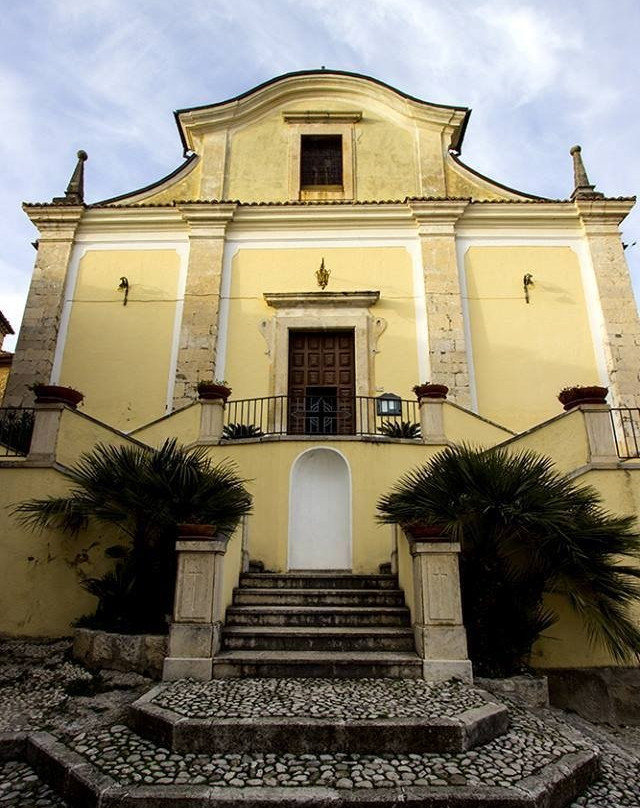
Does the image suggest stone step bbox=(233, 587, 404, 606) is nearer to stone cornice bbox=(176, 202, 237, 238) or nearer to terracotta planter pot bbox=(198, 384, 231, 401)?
terracotta planter pot bbox=(198, 384, 231, 401)

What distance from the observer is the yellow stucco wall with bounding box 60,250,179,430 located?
35.7ft

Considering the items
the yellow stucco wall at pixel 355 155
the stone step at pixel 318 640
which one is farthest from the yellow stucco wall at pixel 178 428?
the yellow stucco wall at pixel 355 155

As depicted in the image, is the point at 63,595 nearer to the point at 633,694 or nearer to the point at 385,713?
the point at 385,713

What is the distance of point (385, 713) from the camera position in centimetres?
387

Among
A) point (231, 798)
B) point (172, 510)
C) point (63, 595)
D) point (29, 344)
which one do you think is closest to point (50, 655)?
point (63, 595)

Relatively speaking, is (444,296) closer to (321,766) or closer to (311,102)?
(311,102)

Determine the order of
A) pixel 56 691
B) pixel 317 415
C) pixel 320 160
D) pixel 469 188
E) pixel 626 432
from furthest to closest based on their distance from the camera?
pixel 320 160 < pixel 469 188 < pixel 317 415 < pixel 626 432 < pixel 56 691

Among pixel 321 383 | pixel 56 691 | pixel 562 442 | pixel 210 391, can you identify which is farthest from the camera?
pixel 321 383

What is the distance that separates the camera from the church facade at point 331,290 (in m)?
10.8

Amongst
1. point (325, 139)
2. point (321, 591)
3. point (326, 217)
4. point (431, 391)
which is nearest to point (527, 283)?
point (326, 217)

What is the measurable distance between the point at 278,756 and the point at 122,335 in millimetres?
9486

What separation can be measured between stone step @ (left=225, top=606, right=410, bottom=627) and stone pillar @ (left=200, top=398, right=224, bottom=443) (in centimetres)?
293

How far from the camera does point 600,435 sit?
662 cm

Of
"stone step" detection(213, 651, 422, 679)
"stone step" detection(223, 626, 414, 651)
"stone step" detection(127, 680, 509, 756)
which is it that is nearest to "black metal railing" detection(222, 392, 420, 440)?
"stone step" detection(223, 626, 414, 651)
